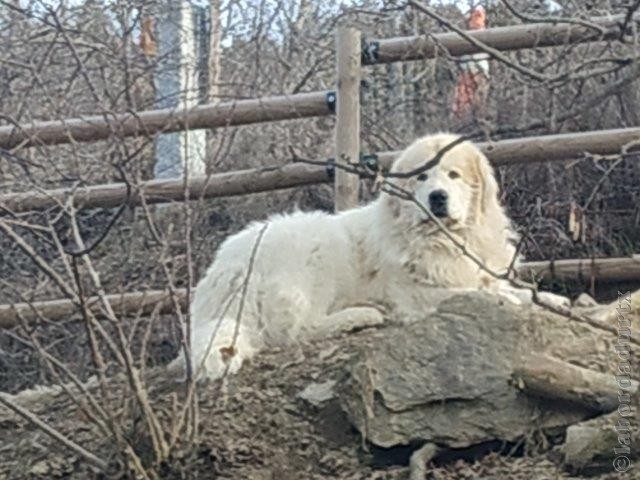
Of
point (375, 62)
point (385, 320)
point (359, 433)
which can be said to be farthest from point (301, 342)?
point (375, 62)

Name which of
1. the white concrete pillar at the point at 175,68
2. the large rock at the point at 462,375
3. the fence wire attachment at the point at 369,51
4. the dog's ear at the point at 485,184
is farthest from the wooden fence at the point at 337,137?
the large rock at the point at 462,375

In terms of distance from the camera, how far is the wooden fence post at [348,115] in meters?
7.00

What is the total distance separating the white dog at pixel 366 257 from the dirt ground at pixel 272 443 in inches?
18.7

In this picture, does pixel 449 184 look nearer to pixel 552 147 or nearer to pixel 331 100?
pixel 552 147

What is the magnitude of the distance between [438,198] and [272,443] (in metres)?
1.76

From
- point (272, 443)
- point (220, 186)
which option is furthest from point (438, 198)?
point (272, 443)

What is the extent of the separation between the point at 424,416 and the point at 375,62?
119 inches

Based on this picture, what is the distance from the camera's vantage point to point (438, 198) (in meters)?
6.14

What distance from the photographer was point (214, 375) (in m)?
5.31

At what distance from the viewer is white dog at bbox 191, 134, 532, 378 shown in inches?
236

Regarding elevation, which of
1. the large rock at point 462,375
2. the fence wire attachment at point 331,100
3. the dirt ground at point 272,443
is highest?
the fence wire attachment at point 331,100

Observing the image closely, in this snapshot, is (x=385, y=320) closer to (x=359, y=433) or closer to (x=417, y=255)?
(x=417, y=255)

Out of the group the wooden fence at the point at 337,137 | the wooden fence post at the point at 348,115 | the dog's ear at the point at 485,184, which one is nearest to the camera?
the dog's ear at the point at 485,184

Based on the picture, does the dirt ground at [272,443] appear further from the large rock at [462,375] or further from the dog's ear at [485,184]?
the dog's ear at [485,184]
